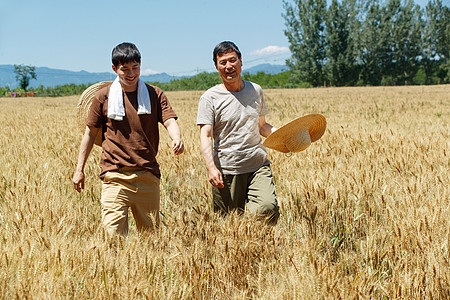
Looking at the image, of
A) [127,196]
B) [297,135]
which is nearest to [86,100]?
[127,196]

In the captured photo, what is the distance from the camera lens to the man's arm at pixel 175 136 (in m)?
2.47

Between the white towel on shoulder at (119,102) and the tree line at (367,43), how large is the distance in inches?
2004

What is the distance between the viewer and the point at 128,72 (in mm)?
2541

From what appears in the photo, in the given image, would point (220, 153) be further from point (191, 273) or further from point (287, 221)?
point (191, 273)

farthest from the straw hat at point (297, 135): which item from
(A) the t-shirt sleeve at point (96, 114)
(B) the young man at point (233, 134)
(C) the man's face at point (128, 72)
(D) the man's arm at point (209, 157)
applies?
(A) the t-shirt sleeve at point (96, 114)

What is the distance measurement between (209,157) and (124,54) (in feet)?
2.64

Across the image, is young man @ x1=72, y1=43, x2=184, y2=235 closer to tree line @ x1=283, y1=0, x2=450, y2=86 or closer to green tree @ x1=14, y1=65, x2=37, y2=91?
tree line @ x1=283, y1=0, x2=450, y2=86

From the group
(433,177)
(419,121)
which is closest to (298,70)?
(419,121)

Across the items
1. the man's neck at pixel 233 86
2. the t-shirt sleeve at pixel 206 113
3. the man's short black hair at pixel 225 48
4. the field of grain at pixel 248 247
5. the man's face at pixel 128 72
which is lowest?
the field of grain at pixel 248 247

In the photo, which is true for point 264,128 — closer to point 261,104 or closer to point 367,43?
point 261,104

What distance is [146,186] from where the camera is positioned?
2629 millimetres

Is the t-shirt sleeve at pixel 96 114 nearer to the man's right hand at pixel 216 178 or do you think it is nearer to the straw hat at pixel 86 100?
the straw hat at pixel 86 100

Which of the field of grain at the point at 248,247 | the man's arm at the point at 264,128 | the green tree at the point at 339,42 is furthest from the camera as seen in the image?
the green tree at the point at 339,42

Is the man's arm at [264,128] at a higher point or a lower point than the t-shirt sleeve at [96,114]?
lower
